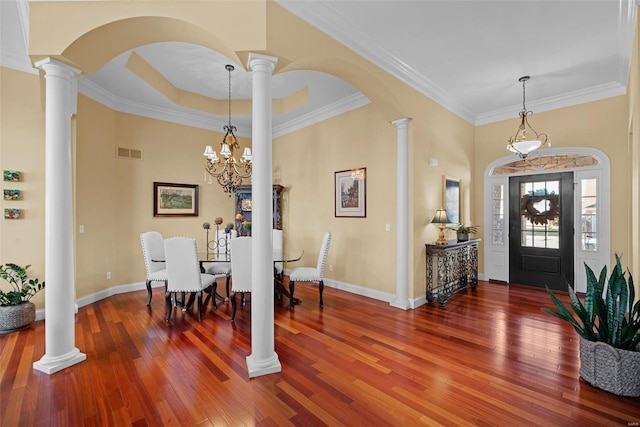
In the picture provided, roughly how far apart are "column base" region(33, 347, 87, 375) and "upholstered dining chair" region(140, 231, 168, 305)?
54.9 inches

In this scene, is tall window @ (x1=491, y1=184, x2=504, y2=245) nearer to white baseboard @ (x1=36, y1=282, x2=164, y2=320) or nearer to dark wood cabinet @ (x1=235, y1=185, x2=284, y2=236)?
dark wood cabinet @ (x1=235, y1=185, x2=284, y2=236)

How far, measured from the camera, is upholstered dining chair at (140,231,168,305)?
4059mm

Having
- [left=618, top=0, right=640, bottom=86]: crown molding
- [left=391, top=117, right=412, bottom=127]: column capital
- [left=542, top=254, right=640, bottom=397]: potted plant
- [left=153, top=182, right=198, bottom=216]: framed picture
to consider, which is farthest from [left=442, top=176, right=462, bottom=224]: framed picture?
[left=153, top=182, right=198, bottom=216]: framed picture

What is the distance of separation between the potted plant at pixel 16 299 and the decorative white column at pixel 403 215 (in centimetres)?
450

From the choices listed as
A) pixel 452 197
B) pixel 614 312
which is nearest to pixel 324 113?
pixel 452 197

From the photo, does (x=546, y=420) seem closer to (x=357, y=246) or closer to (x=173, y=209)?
(x=357, y=246)

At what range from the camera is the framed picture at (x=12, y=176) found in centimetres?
344

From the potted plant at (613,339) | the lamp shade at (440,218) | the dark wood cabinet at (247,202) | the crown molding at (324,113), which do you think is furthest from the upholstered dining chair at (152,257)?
the potted plant at (613,339)

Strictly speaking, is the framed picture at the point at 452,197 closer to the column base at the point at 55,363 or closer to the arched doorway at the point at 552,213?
the arched doorway at the point at 552,213

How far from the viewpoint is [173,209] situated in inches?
220

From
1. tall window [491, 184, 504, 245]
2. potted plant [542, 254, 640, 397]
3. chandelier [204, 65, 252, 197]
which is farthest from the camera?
tall window [491, 184, 504, 245]

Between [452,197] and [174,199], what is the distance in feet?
16.6

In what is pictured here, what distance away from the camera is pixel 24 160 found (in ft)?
11.6

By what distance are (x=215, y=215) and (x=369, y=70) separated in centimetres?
417
